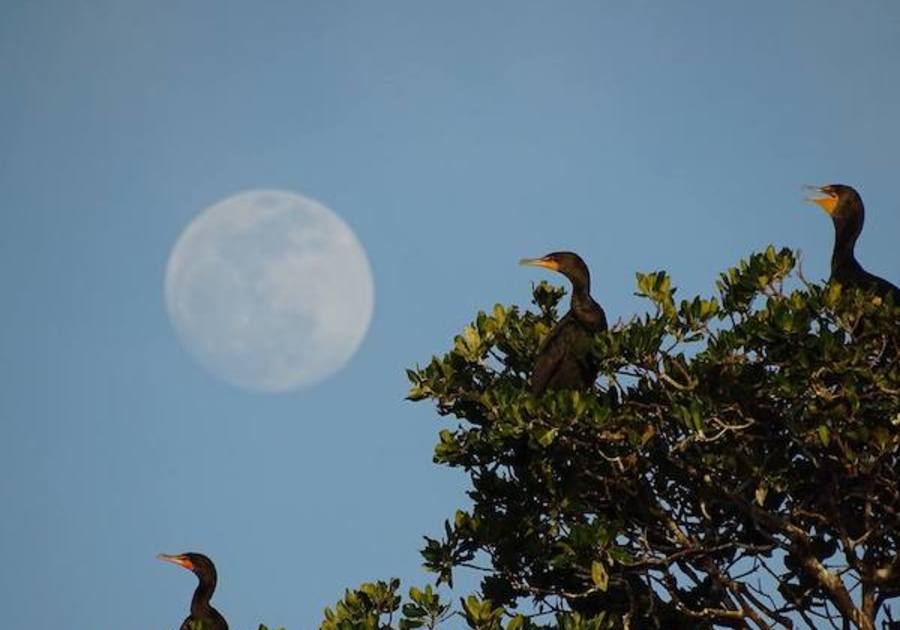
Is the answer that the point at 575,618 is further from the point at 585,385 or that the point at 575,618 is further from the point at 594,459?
the point at 585,385

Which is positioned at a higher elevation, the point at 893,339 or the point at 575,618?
the point at 893,339

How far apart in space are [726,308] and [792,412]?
1324 mm

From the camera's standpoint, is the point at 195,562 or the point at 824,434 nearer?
the point at 824,434

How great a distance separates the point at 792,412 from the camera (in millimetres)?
10203

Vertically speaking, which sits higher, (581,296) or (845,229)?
(845,229)

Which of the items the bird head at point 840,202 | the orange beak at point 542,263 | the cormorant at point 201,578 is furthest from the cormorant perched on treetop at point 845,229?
the cormorant at point 201,578

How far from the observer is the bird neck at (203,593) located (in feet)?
47.4

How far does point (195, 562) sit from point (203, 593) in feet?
1.49

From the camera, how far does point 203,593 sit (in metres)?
14.6

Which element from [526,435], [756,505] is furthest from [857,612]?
[526,435]

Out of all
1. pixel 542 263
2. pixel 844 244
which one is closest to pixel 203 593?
pixel 542 263

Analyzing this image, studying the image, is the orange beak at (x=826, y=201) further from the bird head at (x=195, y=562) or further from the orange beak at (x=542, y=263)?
the bird head at (x=195, y=562)

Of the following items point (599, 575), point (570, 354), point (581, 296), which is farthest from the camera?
point (581, 296)

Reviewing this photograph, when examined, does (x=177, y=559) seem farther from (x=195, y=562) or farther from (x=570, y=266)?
(x=570, y=266)
